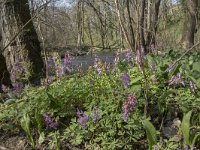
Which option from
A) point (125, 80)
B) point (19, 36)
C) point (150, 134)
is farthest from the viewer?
point (19, 36)

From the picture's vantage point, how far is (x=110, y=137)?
2.63 m

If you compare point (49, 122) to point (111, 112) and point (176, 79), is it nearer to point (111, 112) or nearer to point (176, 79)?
point (111, 112)

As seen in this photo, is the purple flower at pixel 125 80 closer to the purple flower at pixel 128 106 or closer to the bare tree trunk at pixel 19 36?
the purple flower at pixel 128 106

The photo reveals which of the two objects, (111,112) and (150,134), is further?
(111,112)

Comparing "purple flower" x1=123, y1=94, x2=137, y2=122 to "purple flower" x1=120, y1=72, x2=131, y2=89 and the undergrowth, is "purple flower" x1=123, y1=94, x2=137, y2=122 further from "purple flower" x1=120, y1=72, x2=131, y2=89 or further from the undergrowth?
"purple flower" x1=120, y1=72, x2=131, y2=89

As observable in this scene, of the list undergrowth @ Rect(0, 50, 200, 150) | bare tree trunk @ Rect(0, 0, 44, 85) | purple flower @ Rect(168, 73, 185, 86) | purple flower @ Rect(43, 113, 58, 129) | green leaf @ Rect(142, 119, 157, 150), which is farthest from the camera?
bare tree trunk @ Rect(0, 0, 44, 85)

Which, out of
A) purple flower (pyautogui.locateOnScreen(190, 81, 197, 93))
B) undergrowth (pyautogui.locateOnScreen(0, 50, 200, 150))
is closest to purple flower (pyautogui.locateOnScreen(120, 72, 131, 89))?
undergrowth (pyautogui.locateOnScreen(0, 50, 200, 150))

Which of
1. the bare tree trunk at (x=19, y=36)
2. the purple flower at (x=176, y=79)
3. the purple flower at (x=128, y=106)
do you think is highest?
→ the bare tree trunk at (x=19, y=36)

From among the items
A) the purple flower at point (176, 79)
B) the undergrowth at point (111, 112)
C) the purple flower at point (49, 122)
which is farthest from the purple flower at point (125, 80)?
the purple flower at point (49, 122)

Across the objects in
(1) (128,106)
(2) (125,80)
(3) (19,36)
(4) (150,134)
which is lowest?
(4) (150,134)

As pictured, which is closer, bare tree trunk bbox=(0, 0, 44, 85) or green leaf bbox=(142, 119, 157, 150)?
green leaf bbox=(142, 119, 157, 150)

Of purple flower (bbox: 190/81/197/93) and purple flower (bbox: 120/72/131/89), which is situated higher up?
purple flower (bbox: 120/72/131/89)

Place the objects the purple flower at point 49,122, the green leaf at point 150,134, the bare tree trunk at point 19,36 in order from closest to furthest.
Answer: the green leaf at point 150,134 → the purple flower at point 49,122 → the bare tree trunk at point 19,36

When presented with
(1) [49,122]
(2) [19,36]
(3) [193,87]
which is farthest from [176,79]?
(2) [19,36]
